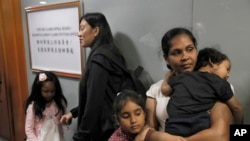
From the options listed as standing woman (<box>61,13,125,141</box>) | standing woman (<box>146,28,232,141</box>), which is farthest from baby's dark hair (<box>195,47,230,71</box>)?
standing woman (<box>61,13,125,141</box>)

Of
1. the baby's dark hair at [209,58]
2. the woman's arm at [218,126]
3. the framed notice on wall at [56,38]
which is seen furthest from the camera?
the framed notice on wall at [56,38]

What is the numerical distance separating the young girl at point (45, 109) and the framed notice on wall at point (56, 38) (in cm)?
31

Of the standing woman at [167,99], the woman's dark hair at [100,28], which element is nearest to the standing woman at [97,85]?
the woman's dark hair at [100,28]

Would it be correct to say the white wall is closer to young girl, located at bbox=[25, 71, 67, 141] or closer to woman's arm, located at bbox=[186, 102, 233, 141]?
woman's arm, located at bbox=[186, 102, 233, 141]

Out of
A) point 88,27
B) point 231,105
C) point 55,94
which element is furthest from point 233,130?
point 55,94

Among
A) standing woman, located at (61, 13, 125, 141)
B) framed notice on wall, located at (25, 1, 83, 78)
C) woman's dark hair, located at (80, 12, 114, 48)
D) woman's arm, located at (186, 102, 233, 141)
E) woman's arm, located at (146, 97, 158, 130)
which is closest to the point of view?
woman's arm, located at (186, 102, 233, 141)

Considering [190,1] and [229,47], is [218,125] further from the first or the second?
[190,1]

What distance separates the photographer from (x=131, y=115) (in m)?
1.30

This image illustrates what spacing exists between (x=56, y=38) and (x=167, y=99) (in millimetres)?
1578

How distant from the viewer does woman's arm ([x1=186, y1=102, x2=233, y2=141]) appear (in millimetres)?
1018

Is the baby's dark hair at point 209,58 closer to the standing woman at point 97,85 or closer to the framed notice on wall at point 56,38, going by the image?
the standing woman at point 97,85

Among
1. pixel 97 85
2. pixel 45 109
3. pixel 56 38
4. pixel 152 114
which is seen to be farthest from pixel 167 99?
pixel 56 38

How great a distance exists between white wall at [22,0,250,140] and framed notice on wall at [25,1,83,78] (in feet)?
0.74

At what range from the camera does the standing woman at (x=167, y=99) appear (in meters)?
1.03
